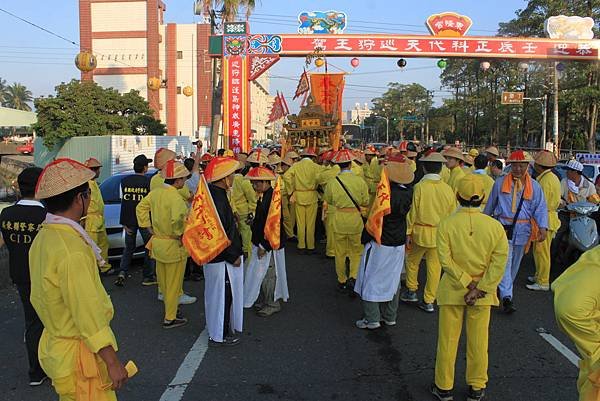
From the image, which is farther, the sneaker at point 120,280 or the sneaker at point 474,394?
the sneaker at point 120,280

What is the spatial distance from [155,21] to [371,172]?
3717cm

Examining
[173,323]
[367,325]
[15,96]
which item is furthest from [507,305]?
[15,96]

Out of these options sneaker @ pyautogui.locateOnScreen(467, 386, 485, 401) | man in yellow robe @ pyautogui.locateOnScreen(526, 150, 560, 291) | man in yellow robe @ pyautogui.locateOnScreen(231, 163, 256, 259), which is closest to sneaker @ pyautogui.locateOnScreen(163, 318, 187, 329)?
man in yellow robe @ pyautogui.locateOnScreen(231, 163, 256, 259)

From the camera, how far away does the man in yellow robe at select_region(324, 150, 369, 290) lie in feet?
20.9

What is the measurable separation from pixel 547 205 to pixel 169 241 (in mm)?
4749

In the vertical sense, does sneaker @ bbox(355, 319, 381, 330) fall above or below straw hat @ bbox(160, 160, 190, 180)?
below

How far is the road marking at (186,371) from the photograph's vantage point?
3756 mm

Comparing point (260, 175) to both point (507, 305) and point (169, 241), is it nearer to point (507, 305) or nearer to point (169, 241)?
point (169, 241)

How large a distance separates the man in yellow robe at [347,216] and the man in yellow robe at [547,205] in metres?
2.28

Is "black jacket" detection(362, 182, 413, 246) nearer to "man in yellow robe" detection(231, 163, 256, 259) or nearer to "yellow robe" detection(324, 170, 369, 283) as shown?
"yellow robe" detection(324, 170, 369, 283)

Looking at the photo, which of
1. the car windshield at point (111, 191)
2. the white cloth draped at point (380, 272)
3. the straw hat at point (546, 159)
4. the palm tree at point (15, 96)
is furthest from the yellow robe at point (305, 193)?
the palm tree at point (15, 96)

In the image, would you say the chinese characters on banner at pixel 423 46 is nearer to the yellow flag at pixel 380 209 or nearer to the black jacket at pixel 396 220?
the black jacket at pixel 396 220

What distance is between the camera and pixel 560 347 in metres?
4.61

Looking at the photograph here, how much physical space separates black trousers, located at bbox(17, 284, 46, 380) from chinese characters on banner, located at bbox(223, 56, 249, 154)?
14276 millimetres
